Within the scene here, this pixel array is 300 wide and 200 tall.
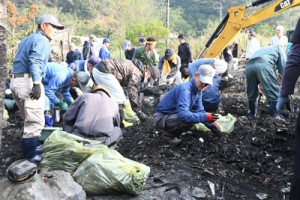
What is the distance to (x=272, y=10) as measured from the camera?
24.3ft

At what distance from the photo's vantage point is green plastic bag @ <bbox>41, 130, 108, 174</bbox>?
152 inches

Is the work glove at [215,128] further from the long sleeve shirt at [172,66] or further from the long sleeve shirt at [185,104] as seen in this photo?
the long sleeve shirt at [172,66]

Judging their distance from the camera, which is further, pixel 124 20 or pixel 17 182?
pixel 124 20

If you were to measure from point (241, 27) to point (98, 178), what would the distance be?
17.6ft

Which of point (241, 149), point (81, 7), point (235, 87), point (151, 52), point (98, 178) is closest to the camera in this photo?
point (98, 178)

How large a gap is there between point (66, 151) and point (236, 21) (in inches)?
205

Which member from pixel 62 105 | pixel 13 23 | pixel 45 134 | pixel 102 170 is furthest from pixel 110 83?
pixel 13 23

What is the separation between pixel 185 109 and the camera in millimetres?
4559

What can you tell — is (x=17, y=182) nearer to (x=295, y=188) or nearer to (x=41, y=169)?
(x=41, y=169)

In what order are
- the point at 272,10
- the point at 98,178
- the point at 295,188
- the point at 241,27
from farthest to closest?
the point at 241,27, the point at 272,10, the point at 98,178, the point at 295,188

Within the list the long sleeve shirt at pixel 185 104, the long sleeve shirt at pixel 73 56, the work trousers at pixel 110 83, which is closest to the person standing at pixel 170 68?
the work trousers at pixel 110 83

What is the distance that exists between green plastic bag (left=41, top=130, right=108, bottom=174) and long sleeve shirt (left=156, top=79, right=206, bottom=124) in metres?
1.07

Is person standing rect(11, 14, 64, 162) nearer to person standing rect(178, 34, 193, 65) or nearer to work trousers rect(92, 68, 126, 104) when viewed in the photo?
work trousers rect(92, 68, 126, 104)

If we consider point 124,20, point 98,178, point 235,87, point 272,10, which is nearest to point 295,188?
point 98,178
